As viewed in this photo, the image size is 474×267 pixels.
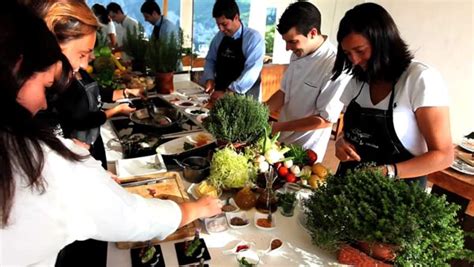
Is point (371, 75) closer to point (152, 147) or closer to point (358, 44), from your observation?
point (358, 44)

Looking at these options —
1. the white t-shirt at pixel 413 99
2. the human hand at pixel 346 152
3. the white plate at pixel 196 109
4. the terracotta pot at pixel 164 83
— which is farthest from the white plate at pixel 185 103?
the white t-shirt at pixel 413 99

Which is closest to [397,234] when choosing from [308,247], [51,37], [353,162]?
[308,247]

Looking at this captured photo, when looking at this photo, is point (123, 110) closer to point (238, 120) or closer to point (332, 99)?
point (238, 120)

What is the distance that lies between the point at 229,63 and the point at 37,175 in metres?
2.23

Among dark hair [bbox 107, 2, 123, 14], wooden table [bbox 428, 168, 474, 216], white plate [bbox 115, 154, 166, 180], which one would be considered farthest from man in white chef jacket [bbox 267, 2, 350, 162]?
dark hair [bbox 107, 2, 123, 14]

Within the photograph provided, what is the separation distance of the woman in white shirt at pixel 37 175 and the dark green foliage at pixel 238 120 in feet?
2.08

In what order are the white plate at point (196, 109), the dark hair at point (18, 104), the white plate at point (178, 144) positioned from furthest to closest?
the white plate at point (196, 109) → the white plate at point (178, 144) → the dark hair at point (18, 104)

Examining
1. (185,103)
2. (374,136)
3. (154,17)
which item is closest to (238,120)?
(374,136)

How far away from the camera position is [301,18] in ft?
5.49

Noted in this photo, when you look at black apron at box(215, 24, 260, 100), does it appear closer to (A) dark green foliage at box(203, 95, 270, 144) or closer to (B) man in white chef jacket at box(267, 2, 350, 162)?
(B) man in white chef jacket at box(267, 2, 350, 162)

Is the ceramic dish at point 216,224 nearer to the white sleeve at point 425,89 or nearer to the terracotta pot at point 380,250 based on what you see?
the terracotta pot at point 380,250

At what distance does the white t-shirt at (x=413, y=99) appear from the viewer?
1.18m

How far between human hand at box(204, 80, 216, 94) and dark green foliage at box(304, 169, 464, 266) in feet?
6.19

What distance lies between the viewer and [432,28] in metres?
3.16
